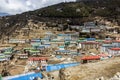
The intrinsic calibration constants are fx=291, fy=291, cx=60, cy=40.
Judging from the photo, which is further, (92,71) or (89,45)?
(89,45)

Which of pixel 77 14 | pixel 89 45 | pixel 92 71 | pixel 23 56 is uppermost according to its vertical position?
pixel 77 14

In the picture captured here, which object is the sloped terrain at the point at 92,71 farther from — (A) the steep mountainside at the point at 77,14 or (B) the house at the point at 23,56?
(A) the steep mountainside at the point at 77,14

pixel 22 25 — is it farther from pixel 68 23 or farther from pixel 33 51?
pixel 33 51

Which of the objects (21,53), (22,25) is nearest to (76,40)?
(21,53)

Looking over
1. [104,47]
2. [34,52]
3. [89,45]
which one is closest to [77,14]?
[89,45]

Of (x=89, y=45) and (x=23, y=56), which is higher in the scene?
(x=89, y=45)

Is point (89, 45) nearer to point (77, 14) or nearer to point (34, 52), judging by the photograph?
point (34, 52)

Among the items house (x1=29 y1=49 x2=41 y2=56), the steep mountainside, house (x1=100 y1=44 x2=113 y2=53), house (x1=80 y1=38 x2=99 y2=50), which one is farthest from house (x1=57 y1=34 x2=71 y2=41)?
house (x1=100 y1=44 x2=113 y2=53)

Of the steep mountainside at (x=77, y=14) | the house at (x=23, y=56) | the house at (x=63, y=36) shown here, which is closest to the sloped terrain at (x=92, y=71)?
the house at (x=23, y=56)

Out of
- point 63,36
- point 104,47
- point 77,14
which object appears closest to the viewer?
point 104,47

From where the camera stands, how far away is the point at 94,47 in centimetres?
7119

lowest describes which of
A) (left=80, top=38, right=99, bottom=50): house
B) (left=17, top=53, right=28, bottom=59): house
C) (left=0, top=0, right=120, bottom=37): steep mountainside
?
(left=17, top=53, right=28, bottom=59): house

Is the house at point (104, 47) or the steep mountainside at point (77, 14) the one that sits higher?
the steep mountainside at point (77, 14)

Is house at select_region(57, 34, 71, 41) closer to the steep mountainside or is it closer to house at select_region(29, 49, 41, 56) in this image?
the steep mountainside
